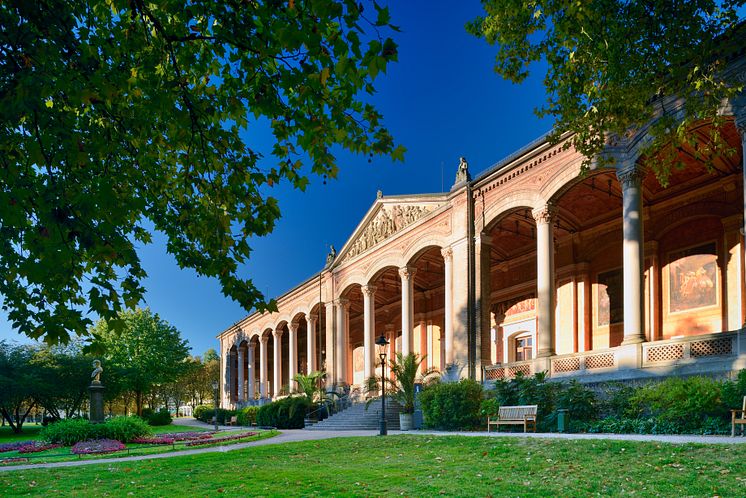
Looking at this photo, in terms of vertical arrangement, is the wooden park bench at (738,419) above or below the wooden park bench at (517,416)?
above

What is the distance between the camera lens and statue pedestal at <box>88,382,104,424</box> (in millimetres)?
24039

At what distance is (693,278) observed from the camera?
22.6 metres

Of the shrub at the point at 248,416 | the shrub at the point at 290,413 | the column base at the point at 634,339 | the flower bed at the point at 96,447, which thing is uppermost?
the column base at the point at 634,339

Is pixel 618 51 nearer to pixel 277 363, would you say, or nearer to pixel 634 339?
pixel 634 339

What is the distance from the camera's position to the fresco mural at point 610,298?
25328 mm

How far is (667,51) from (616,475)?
653 cm

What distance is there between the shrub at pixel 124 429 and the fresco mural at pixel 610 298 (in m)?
19.2

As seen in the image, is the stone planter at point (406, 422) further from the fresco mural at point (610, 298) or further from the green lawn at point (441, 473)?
the fresco mural at point (610, 298)

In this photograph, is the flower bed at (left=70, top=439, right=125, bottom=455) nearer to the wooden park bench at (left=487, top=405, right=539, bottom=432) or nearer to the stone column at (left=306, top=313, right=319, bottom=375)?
the wooden park bench at (left=487, top=405, right=539, bottom=432)

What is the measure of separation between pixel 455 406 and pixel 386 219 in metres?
14.3

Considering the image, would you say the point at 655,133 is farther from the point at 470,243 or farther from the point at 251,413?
the point at 251,413

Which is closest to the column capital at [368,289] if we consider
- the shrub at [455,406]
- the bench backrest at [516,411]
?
the shrub at [455,406]

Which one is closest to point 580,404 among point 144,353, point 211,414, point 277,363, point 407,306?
point 407,306

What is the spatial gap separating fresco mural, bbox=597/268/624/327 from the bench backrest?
996 centimetres
